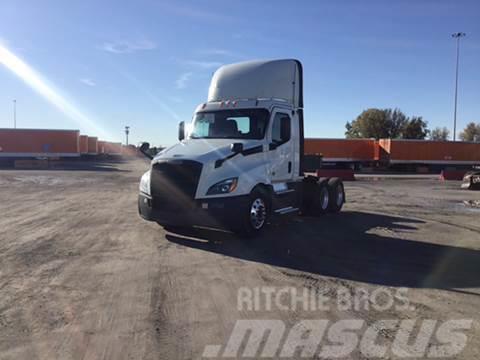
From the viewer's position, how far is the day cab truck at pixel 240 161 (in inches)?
348

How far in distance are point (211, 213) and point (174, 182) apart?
103cm

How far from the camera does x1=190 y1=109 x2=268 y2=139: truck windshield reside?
10.0 metres

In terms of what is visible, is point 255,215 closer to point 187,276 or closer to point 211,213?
point 211,213

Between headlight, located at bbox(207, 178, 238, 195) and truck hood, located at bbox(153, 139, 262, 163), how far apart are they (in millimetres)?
528

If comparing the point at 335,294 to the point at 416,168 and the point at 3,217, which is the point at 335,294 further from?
the point at 416,168

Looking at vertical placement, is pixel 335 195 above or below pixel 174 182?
below

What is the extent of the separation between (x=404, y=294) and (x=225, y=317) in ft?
8.22

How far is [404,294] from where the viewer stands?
5.85 metres

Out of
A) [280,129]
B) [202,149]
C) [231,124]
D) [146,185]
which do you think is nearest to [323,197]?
[280,129]

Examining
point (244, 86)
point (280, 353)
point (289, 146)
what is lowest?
point (280, 353)

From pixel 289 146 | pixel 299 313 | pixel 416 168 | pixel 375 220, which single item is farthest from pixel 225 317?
pixel 416 168

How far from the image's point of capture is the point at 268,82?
36.7 feet

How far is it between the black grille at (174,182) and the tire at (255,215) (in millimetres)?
1150

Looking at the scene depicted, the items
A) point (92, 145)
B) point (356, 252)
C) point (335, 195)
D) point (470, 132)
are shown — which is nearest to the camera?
point (356, 252)
